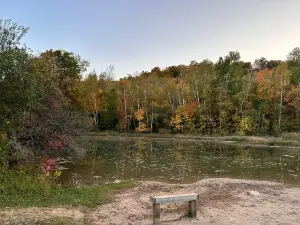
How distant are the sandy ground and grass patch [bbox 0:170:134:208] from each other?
739mm

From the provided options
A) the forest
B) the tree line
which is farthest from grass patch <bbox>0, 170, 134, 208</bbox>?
the tree line

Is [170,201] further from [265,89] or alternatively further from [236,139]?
[265,89]

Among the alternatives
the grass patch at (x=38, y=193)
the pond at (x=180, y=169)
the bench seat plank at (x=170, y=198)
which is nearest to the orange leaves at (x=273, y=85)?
the pond at (x=180, y=169)

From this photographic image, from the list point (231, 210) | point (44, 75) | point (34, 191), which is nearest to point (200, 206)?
point (231, 210)

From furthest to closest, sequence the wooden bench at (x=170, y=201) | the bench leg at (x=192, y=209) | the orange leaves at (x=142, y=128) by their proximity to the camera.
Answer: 1. the orange leaves at (x=142, y=128)
2. the bench leg at (x=192, y=209)
3. the wooden bench at (x=170, y=201)

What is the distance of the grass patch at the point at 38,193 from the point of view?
12.1m

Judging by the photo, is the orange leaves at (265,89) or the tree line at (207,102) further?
the orange leaves at (265,89)

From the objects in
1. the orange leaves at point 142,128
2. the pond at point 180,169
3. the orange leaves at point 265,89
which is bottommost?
the pond at point 180,169

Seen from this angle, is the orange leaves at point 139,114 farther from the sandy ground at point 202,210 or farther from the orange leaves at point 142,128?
the sandy ground at point 202,210

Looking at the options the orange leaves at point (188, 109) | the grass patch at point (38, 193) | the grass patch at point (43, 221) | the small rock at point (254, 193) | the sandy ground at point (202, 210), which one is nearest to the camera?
the grass patch at point (43, 221)

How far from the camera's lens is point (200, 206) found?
12234 millimetres

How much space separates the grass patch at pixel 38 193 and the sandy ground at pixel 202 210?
74cm

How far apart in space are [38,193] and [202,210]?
6.85 m

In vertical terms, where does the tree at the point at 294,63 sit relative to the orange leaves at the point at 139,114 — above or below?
above
